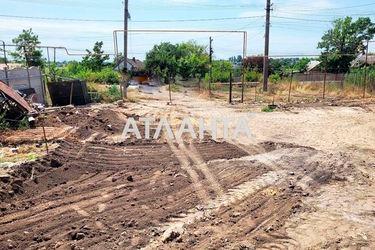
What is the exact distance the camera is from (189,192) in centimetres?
691

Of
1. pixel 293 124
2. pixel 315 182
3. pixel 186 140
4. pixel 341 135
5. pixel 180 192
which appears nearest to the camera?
pixel 180 192

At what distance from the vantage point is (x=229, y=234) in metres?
5.40

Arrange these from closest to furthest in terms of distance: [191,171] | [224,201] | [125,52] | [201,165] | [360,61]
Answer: [224,201], [191,171], [201,165], [125,52], [360,61]

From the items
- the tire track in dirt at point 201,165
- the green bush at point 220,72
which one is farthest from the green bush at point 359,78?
the tire track in dirt at point 201,165

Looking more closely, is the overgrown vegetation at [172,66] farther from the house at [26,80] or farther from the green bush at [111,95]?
the house at [26,80]

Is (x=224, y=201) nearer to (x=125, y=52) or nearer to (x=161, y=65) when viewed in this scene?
(x=125, y=52)

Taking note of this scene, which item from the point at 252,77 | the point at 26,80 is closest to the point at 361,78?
the point at 252,77

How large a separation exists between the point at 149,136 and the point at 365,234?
6909mm

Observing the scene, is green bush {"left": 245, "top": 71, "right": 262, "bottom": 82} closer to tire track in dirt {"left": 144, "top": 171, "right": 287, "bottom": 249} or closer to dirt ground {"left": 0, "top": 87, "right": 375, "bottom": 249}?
dirt ground {"left": 0, "top": 87, "right": 375, "bottom": 249}

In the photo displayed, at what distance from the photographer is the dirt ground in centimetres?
531

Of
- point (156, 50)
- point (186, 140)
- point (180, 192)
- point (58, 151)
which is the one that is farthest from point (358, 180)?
point (156, 50)

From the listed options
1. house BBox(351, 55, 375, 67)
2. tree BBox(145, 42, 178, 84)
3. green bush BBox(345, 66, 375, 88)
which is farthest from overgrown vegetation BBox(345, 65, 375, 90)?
tree BBox(145, 42, 178, 84)

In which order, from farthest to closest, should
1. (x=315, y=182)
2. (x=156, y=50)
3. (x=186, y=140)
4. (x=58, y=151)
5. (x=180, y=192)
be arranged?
1. (x=156, y=50)
2. (x=186, y=140)
3. (x=58, y=151)
4. (x=315, y=182)
5. (x=180, y=192)

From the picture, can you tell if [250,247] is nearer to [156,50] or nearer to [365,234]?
[365,234]
